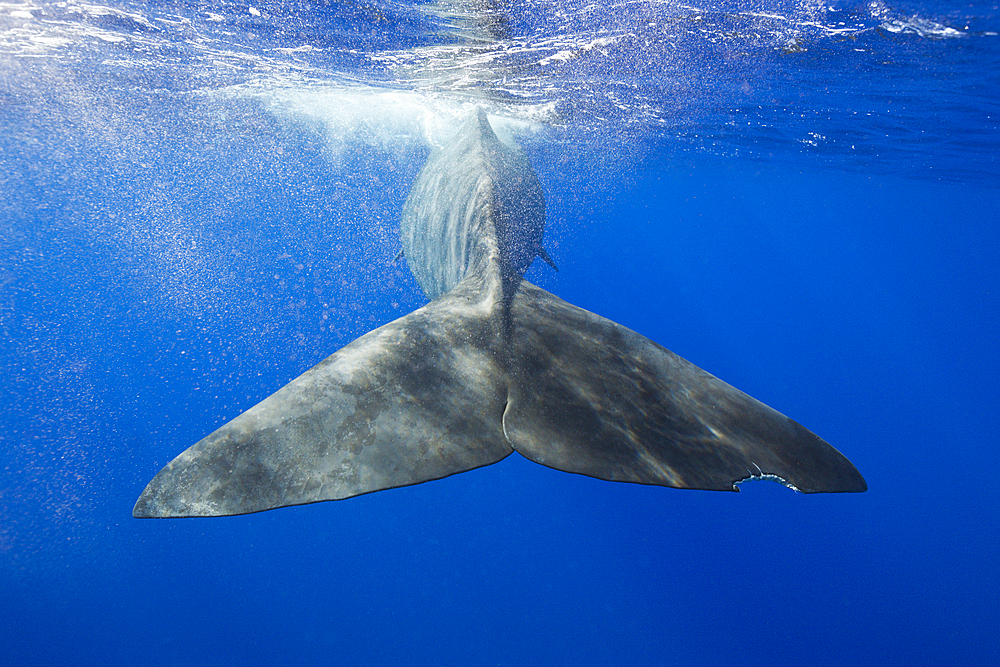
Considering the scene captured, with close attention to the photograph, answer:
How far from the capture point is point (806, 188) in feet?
110

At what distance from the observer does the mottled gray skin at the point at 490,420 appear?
7.31 feet

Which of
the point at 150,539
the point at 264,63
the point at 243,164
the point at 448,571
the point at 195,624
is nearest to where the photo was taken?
the point at 264,63

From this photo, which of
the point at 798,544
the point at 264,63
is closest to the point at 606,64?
the point at 264,63

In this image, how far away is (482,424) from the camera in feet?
8.82

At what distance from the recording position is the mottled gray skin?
7.31ft

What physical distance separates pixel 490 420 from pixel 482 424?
0.06m

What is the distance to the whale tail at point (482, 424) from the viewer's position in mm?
2217

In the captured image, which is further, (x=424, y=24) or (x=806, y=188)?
(x=806, y=188)

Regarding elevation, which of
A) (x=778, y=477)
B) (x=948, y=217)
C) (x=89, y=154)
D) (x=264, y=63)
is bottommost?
(x=948, y=217)

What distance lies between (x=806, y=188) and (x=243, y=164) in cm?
4232

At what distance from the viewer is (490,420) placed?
8.93 feet

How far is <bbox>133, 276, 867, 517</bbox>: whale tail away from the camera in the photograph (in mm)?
2217

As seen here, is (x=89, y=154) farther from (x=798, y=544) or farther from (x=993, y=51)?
(x=798, y=544)

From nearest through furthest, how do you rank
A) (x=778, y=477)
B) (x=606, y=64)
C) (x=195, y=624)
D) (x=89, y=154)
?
(x=778, y=477) → (x=606, y=64) → (x=195, y=624) → (x=89, y=154)
